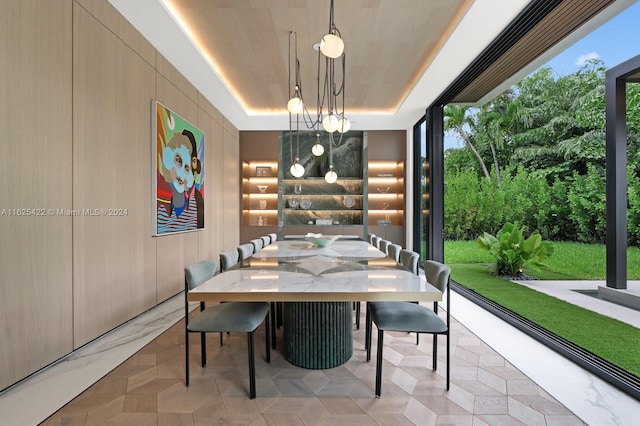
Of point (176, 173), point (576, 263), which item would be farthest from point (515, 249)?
point (176, 173)

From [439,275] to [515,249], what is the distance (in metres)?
4.26

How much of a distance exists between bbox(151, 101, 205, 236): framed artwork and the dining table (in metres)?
1.64

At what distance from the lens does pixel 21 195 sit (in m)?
1.86

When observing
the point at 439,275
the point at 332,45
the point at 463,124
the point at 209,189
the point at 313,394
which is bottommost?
the point at 313,394

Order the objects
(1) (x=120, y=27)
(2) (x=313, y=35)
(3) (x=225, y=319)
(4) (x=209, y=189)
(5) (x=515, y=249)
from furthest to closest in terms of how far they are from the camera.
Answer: (5) (x=515, y=249)
(4) (x=209, y=189)
(2) (x=313, y=35)
(1) (x=120, y=27)
(3) (x=225, y=319)

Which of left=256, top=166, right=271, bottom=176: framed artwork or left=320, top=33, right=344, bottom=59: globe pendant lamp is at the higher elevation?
left=320, top=33, right=344, bottom=59: globe pendant lamp

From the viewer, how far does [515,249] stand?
529 centimetres

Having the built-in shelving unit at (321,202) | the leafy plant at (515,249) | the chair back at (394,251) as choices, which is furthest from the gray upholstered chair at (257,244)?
the leafy plant at (515,249)

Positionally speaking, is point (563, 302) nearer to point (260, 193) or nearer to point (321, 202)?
point (321, 202)

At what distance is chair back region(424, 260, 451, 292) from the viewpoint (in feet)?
6.33

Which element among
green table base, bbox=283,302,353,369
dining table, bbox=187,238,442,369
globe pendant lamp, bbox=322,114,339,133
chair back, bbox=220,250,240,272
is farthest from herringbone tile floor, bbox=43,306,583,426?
globe pendant lamp, bbox=322,114,339,133

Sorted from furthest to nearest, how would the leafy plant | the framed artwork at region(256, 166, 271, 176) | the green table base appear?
the framed artwork at region(256, 166, 271, 176) < the leafy plant < the green table base

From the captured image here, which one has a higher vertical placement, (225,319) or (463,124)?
(463,124)

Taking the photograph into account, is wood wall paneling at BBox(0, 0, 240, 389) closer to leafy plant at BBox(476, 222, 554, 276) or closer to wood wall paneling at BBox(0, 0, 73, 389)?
wood wall paneling at BBox(0, 0, 73, 389)
